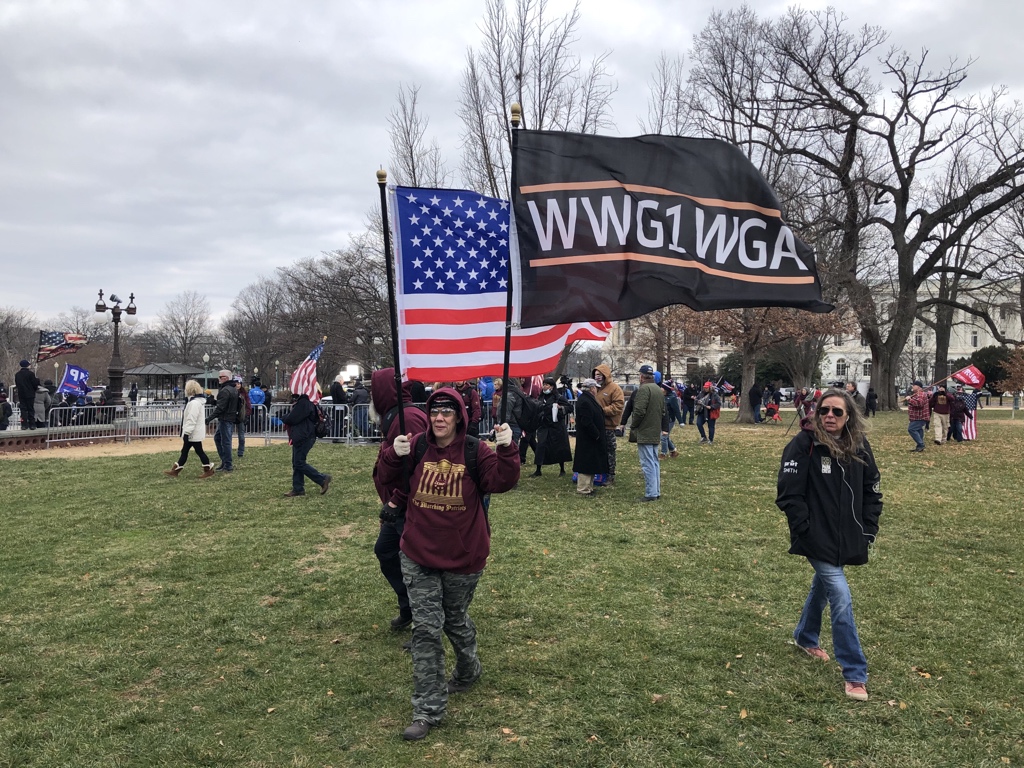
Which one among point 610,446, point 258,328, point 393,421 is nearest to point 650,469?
point 610,446

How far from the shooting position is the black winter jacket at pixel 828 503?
4.17 m

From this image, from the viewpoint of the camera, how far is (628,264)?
416 cm

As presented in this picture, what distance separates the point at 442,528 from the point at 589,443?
6.76 metres

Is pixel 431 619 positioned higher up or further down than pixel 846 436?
further down

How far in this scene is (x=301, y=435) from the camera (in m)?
10.2

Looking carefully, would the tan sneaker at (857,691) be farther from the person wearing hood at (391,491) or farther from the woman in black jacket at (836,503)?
the person wearing hood at (391,491)

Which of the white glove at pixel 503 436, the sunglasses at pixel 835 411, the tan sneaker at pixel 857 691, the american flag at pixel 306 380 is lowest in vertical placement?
the tan sneaker at pixel 857 691

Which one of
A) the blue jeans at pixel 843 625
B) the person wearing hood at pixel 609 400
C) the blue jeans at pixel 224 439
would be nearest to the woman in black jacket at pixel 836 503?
the blue jeans at pixel 843 625

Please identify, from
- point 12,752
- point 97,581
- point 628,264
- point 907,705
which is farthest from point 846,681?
point 97,581

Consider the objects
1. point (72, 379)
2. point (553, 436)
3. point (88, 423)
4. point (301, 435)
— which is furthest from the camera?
point (72, 379)

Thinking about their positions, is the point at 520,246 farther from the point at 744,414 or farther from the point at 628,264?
the point at 744,414

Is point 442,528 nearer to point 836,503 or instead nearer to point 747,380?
point 836,503

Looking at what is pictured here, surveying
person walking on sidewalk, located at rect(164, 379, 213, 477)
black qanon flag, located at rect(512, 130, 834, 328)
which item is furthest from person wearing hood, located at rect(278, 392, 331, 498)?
black qanon flag, located at rect(512, 130, 834, 328)

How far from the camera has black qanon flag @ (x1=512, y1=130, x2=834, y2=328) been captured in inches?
160
